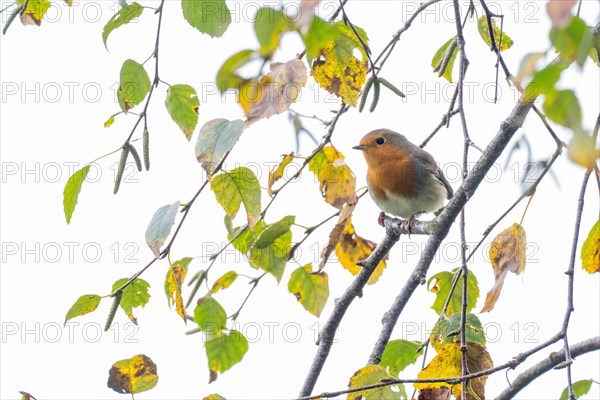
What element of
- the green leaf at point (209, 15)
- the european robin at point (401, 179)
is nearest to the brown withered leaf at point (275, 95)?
the green leaf at point (209, 15)

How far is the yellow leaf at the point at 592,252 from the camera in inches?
64.4

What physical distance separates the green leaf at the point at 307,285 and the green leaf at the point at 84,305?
0.63 m

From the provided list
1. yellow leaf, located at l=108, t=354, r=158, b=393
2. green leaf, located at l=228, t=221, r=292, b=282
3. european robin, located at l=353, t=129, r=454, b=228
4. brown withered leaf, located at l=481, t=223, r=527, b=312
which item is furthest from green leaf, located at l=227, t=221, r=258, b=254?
european robin, located at l=353, t=129, r=454, b=228

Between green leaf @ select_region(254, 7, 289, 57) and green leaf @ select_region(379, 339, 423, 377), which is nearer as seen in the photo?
green leaf @ select_region(254, 7, 289, 57)

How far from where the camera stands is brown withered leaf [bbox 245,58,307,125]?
171 centimetres

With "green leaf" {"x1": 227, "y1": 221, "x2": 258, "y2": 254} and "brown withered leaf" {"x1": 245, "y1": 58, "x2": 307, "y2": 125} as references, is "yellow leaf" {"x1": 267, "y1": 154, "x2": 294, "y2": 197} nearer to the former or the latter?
"green leaf" {"x1": 227, "y1": 221, "x2": 258, "y2": 254}

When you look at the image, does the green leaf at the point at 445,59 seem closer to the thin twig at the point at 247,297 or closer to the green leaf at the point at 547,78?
the thin twig at the point at 247,297

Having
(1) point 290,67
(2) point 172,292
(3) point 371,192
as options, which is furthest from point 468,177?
(3) point 371,192

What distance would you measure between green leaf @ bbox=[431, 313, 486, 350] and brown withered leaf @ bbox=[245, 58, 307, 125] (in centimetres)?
85

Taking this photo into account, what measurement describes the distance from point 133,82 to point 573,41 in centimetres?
174

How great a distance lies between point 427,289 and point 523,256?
0.46 meters

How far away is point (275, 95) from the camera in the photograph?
1714 mm

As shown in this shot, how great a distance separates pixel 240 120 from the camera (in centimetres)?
181

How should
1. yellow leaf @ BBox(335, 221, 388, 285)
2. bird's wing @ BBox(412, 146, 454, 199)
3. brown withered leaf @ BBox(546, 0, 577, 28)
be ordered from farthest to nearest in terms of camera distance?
bird's wing @ BBox(412, 146, 454, 199) < yellow leaf @ BBox(335, 221, 388, 285) < brown withered leaf @ BBox(546, 0, 577, 28)
